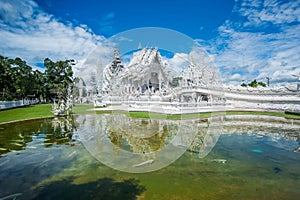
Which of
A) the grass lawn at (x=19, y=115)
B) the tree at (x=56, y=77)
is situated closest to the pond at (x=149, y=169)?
the grass lawn at (x=19, y=115)

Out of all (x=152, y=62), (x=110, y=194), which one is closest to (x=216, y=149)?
(x=110, y=194)

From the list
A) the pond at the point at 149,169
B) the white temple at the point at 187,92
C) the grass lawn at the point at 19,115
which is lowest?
the pond at the point at 149,169

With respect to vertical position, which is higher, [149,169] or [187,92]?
[187,92]

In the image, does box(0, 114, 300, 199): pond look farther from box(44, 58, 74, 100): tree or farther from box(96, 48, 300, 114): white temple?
box(44, 58, 74, 100): tree

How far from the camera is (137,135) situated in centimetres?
790

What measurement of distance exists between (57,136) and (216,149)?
644cm

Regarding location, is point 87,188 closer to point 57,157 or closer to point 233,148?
point 57,157

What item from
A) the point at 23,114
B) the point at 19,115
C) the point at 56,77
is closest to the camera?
the point at 19,115

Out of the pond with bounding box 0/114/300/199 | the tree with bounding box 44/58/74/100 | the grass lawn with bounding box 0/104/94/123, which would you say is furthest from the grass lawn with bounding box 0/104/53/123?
the tree with bounding box 44/58/74/100

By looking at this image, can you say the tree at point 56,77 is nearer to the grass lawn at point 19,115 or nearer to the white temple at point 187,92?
the white temple at point 187,92

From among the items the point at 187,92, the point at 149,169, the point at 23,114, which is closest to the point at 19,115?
the point at 23,114

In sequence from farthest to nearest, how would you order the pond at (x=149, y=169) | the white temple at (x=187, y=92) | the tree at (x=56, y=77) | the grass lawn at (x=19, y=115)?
the tree at (x=56, y=77)
the white temple at (x=187, y=92)
the grass lawn at (x=19, y=115)
the pond at (x=149, y=169)

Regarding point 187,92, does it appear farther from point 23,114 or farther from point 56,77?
point 56,77

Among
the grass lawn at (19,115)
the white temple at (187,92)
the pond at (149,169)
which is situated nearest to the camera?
the pond at (149,169)
